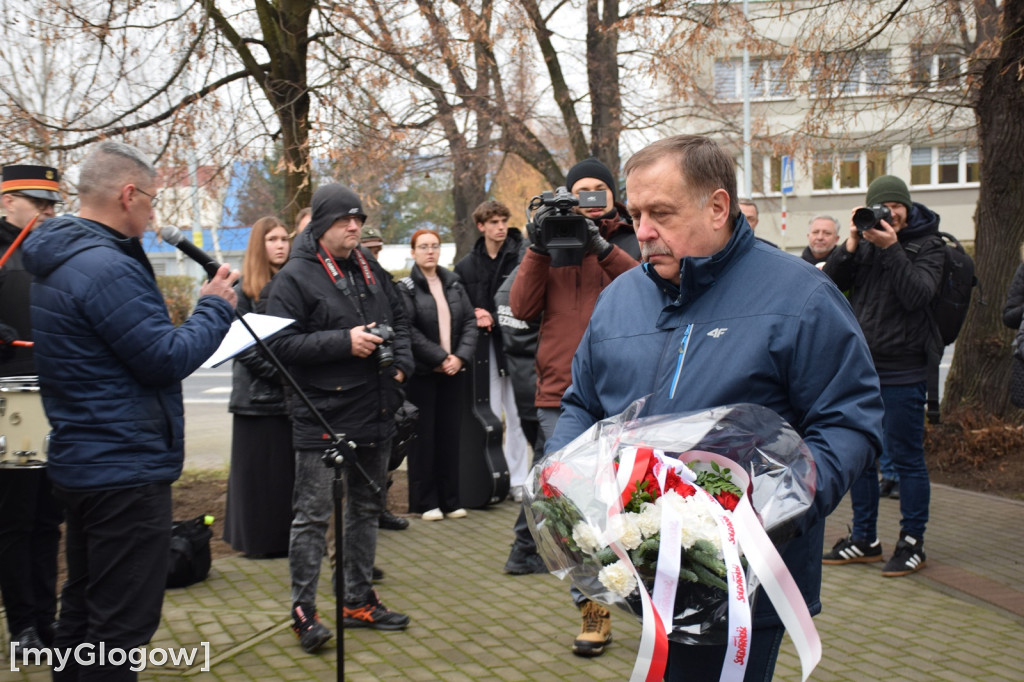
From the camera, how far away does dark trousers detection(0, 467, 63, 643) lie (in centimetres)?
474

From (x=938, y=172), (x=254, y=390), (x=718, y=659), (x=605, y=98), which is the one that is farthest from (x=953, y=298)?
(x=938, y=172)

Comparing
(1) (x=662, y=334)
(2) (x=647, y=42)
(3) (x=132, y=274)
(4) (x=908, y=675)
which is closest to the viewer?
(1) (x=662, y=334)

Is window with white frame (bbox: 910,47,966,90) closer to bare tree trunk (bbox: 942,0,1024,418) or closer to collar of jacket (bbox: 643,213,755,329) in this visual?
bare tree trunk (bbox: 942,0,1024,418)

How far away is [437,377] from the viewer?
312 inches

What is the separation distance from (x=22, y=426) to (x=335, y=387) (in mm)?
1492

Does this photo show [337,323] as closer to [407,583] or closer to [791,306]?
[407,583]

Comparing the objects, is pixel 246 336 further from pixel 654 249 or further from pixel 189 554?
pixel 654 249

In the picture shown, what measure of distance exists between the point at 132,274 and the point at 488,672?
2435 millimetres

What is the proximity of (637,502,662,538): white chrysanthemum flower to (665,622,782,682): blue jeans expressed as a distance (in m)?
0.51

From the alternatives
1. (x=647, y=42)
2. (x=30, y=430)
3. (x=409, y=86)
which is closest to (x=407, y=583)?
(x=30, y=430)

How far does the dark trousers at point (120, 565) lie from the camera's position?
3504 mm

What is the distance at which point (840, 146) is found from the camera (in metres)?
12.0

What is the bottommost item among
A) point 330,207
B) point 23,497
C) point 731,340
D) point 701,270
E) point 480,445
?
point 480,445

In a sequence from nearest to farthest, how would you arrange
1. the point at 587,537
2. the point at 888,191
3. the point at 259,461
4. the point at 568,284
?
the point at 587,537
the point at 568,284
the point at 888,191
the point at 259,461
